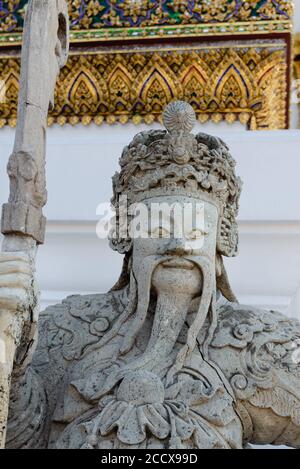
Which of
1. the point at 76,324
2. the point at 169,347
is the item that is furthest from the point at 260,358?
the point at 76,324

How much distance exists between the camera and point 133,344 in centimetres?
237

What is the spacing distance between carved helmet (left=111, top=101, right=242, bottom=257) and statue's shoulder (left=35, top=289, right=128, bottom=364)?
0.47 feet

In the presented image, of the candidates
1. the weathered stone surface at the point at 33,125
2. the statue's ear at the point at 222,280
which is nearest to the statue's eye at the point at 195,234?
the statue's ear at the point at 222,280

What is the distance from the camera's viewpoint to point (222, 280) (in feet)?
8.25

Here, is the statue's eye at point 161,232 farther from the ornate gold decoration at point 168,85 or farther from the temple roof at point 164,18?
the temple roof at point 164,18

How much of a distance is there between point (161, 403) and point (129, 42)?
2.51 metres

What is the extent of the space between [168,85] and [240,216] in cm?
→ 87

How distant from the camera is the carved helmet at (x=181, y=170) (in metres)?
2.40

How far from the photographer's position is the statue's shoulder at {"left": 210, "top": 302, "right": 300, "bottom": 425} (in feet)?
7.56

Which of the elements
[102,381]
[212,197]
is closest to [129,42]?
[212,197]

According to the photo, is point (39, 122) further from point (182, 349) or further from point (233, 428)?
point (233, 428)
